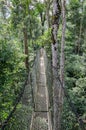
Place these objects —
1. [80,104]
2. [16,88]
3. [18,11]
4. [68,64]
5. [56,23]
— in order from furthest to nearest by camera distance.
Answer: [68,64], [18,11], [80,104], [16,88], [56,23]

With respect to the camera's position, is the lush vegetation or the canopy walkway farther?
the canopy walkway

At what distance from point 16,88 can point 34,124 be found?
3.36 feet

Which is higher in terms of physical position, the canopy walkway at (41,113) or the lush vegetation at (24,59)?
the lush vegetation at (24,59)

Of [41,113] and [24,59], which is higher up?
[24,59]

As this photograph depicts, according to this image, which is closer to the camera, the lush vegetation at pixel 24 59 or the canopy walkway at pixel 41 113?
the lush vegetation at pixel 24 59

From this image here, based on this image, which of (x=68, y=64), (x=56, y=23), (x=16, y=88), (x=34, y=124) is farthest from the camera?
(x=68, y=64)

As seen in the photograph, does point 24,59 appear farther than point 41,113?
Yes

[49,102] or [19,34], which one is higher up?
[19,34]

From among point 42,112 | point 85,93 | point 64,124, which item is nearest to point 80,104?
point 85,93

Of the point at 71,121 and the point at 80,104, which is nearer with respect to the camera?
the point at 71,121

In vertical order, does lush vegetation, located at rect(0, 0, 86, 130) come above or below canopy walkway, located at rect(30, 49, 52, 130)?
above

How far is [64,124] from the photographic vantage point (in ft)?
20.2

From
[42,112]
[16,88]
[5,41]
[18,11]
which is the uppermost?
[18,11]

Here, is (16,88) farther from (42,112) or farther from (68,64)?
(68,64)
